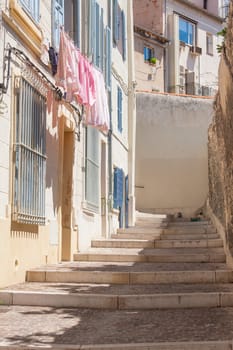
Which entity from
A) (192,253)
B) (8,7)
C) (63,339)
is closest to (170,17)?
(192,253)

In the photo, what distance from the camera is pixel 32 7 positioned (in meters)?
8.91

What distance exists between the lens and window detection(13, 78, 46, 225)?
817 cm

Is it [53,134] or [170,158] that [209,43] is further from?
[53,134]

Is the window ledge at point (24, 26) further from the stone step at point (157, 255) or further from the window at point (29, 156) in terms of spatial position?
the stone step at point (157, 255)

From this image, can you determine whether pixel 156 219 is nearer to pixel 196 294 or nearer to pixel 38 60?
pixel 38 60

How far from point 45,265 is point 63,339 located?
169 inches

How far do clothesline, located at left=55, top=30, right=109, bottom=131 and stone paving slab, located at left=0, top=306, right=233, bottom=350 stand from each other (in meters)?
4.08

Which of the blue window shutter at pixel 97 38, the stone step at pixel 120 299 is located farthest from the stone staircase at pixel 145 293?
the blue window shutter at pixel 97 38

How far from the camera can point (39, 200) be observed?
29.7ft

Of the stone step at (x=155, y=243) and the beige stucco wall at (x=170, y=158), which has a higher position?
the beige stucco wall at (x=170, y=158)

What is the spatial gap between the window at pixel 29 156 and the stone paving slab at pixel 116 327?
1719 millimetres

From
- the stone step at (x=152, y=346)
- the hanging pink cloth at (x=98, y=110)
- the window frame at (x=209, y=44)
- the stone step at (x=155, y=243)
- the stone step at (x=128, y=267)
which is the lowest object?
the stone step at (x=152, y=346)

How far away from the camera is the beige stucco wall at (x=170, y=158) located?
21125 mm

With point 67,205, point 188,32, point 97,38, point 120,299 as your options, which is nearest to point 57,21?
point 97,38
